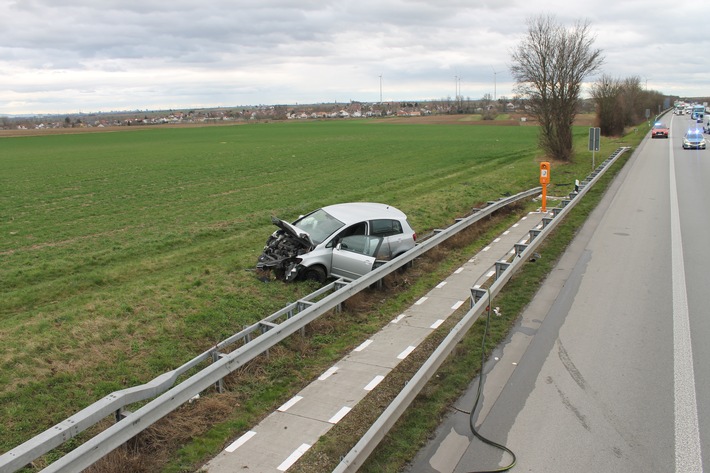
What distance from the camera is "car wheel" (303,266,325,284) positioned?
1084 cm

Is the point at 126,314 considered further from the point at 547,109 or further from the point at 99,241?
the point at 547,109

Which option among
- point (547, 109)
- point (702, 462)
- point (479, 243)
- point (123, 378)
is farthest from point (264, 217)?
point (547, 109)

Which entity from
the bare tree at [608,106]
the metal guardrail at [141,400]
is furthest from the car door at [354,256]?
the bare tree at [608,106]

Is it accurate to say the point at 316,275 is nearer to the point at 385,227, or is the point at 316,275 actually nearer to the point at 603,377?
the point at 385,227

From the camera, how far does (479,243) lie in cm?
1481

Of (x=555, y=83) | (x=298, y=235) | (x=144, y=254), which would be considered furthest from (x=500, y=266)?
A: (x=555, y=83)

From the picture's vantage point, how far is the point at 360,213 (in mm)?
11977

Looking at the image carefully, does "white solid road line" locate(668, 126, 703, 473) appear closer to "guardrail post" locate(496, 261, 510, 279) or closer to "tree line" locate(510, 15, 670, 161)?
"guardrail post" locate(496, 261, 510, 279)

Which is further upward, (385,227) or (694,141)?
(694,141)

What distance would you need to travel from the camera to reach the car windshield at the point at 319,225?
37.1 ft

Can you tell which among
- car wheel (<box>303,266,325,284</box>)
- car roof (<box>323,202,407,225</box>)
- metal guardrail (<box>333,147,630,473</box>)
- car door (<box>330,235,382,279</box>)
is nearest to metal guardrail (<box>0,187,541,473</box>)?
car door (<box>330,235,382,279</box>)

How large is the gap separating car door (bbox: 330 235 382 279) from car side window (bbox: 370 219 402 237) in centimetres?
45

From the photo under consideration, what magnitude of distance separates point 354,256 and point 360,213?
56.0 inches

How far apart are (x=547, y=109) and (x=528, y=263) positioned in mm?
24771
